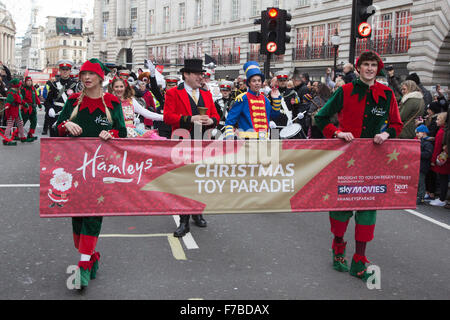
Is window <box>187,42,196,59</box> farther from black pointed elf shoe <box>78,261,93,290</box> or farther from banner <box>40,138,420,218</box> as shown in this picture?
black pointed elf shoe <box>78,261,93,290</box>

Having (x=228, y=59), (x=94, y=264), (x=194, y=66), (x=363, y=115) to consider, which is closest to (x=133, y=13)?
(x=228, y=59)

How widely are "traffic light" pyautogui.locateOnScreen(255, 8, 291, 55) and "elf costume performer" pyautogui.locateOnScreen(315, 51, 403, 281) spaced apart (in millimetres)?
7832

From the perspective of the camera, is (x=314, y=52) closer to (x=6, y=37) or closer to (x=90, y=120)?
(x=90, y=120)

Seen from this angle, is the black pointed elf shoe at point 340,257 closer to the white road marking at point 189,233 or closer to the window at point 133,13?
the white road marking at point 189,233

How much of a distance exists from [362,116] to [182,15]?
5183 centimetres

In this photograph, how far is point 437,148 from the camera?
9.01 meters

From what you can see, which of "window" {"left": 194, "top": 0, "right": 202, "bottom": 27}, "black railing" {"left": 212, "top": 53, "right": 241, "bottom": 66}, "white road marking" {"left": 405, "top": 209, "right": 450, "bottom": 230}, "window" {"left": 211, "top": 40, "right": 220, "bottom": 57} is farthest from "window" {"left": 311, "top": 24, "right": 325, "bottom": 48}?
"white road marking" {"left": 405, "top": 209, "right": 450, "bottom": 230}

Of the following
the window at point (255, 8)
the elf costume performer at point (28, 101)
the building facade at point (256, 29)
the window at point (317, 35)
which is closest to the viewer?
the elf costume performer at point (28, 101)

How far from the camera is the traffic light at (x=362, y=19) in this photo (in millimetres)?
10868

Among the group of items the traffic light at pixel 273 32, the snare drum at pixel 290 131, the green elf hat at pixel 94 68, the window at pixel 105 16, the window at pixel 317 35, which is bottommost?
the snare drum at pixel 290 131

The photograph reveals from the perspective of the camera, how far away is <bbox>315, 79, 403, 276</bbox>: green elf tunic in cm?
506

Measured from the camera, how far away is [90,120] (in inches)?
188

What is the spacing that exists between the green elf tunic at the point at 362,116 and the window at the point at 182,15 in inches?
1990

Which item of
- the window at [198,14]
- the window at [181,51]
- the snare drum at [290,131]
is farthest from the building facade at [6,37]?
the snare drum at [290,131]
